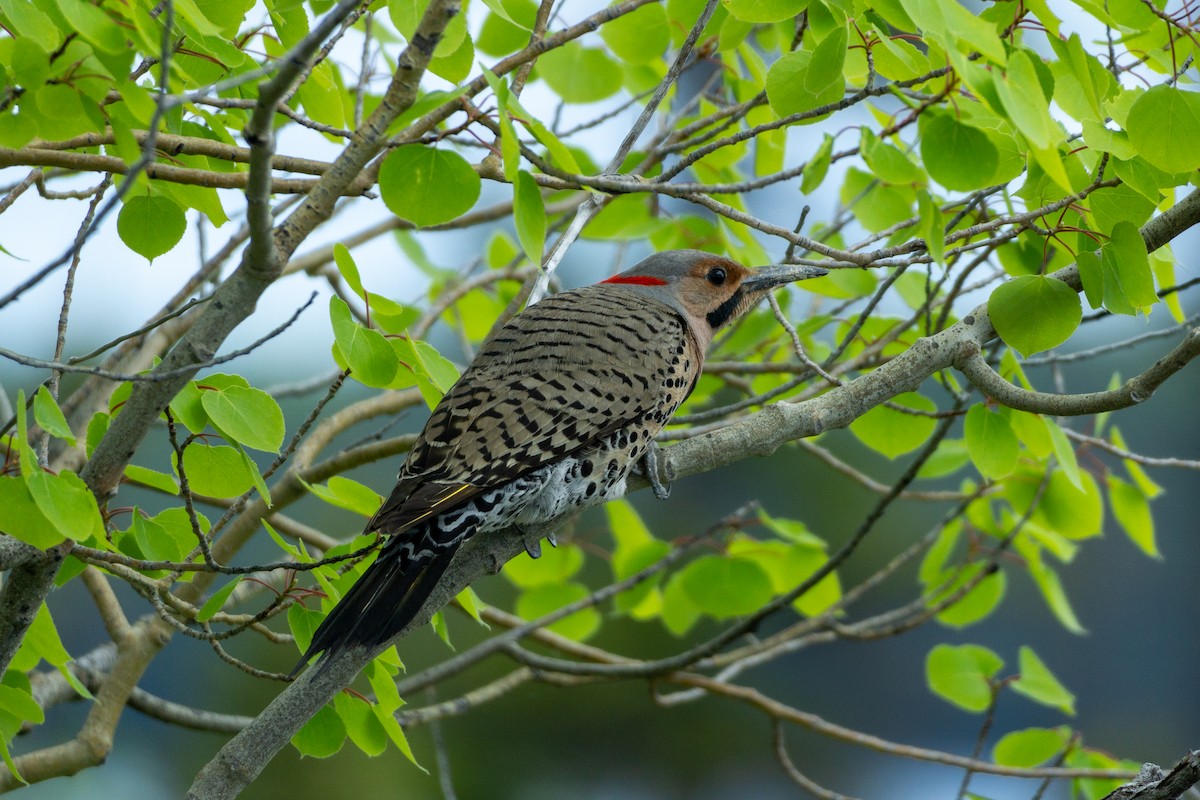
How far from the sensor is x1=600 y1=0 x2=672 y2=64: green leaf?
307 cm

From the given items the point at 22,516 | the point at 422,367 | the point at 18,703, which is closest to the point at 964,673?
the point at 422,367

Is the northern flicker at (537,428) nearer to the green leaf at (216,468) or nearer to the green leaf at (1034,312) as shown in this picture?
the green leaf at (216,468)

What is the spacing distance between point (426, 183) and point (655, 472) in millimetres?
1046

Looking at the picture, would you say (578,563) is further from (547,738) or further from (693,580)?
(547,738)

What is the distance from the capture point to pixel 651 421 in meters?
2.91

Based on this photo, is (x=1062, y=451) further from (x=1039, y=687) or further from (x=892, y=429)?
(x=1039, y=687)

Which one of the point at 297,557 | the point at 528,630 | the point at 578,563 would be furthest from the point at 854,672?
the point at 297,557

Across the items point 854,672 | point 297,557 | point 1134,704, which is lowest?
point 1134,704

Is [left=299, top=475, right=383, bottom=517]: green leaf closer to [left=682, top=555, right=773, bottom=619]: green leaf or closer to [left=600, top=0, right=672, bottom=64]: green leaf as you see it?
[left=682, top=555, right=773, bottom=619]: green leaf

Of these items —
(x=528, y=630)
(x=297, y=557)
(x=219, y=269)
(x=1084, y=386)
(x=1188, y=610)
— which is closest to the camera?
(x=297, y=557)

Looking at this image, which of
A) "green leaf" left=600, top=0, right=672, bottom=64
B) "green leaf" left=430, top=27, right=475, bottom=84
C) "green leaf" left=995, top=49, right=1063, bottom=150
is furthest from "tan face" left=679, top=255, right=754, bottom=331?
"green leaf" left=995, top=49, right=1063, bottom=150

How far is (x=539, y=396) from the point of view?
9.09ft

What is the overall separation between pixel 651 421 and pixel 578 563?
1137 millimetres

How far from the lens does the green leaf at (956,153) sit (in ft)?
6.13
